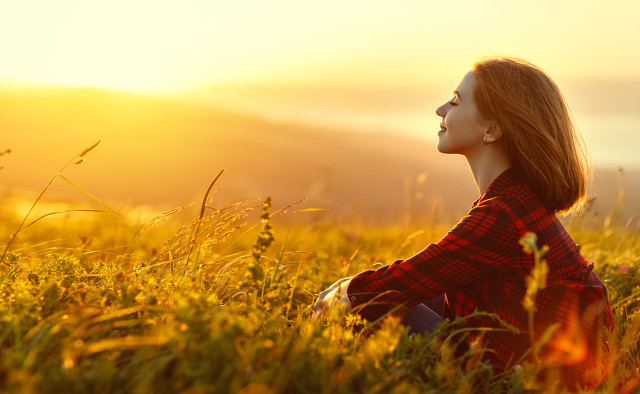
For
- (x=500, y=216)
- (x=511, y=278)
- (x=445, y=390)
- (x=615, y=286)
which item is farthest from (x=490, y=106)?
(x=615, y=286)

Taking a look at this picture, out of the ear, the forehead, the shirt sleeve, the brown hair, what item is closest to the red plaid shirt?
the shirt sleeve

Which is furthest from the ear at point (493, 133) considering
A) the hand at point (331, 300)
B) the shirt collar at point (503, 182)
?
the hand at point (331, 300)

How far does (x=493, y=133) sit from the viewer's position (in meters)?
2.52

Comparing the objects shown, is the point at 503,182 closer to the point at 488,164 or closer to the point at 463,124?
the point at 488,164

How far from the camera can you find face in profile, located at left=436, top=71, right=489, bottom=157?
2578 millimetres

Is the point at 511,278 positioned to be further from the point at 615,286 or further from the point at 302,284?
the point at 615,286

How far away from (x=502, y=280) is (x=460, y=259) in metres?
0.26

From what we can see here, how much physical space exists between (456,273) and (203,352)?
1170 millimetres

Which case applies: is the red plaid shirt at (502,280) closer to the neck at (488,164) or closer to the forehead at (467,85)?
the neck at (488,164)

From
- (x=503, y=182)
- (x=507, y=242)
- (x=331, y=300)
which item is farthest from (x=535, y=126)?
(x=331, y=300)

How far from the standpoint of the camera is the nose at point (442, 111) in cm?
274

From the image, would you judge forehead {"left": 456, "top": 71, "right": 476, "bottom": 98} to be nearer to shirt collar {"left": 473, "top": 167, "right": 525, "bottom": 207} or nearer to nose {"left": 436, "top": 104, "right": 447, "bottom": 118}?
nose {"left": 436, "top": 104, "right": 447, "bottom": 118}

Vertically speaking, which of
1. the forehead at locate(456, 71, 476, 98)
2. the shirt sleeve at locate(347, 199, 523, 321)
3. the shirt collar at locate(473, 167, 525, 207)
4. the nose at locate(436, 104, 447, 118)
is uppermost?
the forehead at locate(456, 71, 476, 98)

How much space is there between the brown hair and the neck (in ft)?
0.13
